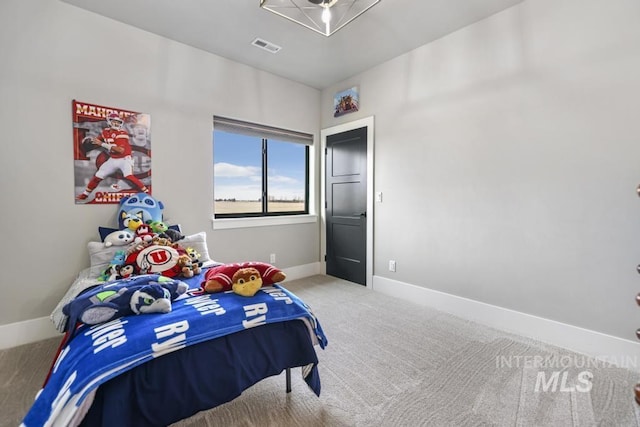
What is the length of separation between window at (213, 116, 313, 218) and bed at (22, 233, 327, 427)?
2.03 meters

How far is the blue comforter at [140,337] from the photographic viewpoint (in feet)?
3.31

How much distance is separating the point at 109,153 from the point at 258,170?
64.1 inches

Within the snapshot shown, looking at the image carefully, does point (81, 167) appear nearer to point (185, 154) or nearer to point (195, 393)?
point (185, 154)

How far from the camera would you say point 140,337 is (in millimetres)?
1188

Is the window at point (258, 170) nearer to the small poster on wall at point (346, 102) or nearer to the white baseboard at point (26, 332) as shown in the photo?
the small poster on wall at point (346, 102)

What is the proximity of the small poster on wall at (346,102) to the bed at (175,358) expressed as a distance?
278cm

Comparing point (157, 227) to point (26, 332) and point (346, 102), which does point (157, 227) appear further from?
point (346, 102)

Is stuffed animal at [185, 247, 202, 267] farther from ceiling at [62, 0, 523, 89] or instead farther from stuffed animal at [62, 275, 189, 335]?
ceiling at [62, 0, 523, 89]

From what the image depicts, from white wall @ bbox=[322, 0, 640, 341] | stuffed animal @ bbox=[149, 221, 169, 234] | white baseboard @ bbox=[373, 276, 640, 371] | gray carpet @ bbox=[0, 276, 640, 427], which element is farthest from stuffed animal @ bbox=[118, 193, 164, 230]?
white baseboard @ bbox=[373, 276, 640, 371]

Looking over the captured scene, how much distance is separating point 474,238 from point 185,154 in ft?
9.83

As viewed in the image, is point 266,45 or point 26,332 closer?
point 26,332

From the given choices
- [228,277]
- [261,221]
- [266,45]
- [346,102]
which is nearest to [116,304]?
[228,277]

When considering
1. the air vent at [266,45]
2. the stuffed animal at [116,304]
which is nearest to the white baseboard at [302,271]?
the stuffed animal at [116,304]

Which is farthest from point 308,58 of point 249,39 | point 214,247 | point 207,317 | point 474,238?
point 207,317
